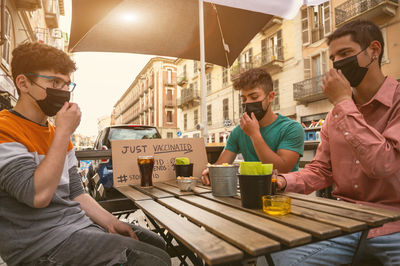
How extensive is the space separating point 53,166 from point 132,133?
4.91 meters

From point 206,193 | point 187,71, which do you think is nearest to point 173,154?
point 206,193

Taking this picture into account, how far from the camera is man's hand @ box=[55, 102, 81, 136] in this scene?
1228 mm

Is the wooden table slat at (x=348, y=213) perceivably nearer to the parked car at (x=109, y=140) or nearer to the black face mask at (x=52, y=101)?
the black face mask at (x=52, y=101)

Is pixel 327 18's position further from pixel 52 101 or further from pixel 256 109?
pixel 52 101

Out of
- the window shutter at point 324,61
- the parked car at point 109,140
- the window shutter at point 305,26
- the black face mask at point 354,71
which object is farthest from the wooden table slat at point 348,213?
the window shutter at point 305,26

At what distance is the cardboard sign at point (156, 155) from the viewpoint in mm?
2082

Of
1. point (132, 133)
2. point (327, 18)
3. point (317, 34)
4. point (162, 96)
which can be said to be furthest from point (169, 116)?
point (132, 133)

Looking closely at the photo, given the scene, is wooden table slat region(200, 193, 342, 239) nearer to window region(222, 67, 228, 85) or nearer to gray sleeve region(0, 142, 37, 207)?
gray sleeve region(0, 142, 37, 207)

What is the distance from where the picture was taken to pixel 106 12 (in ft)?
11.3

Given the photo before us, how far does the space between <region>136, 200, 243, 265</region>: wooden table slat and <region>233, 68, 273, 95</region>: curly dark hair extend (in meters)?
1.51

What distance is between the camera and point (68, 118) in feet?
4.16

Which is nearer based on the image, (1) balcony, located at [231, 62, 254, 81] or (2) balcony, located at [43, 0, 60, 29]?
(2) balcony, located at [43, 0, 60, 29]

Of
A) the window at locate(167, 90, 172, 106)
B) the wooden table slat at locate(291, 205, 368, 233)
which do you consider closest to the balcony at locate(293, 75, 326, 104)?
the wooden table slat at locate(291, 205, 368, 233)

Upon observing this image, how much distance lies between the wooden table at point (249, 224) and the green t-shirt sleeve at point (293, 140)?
0.87m
